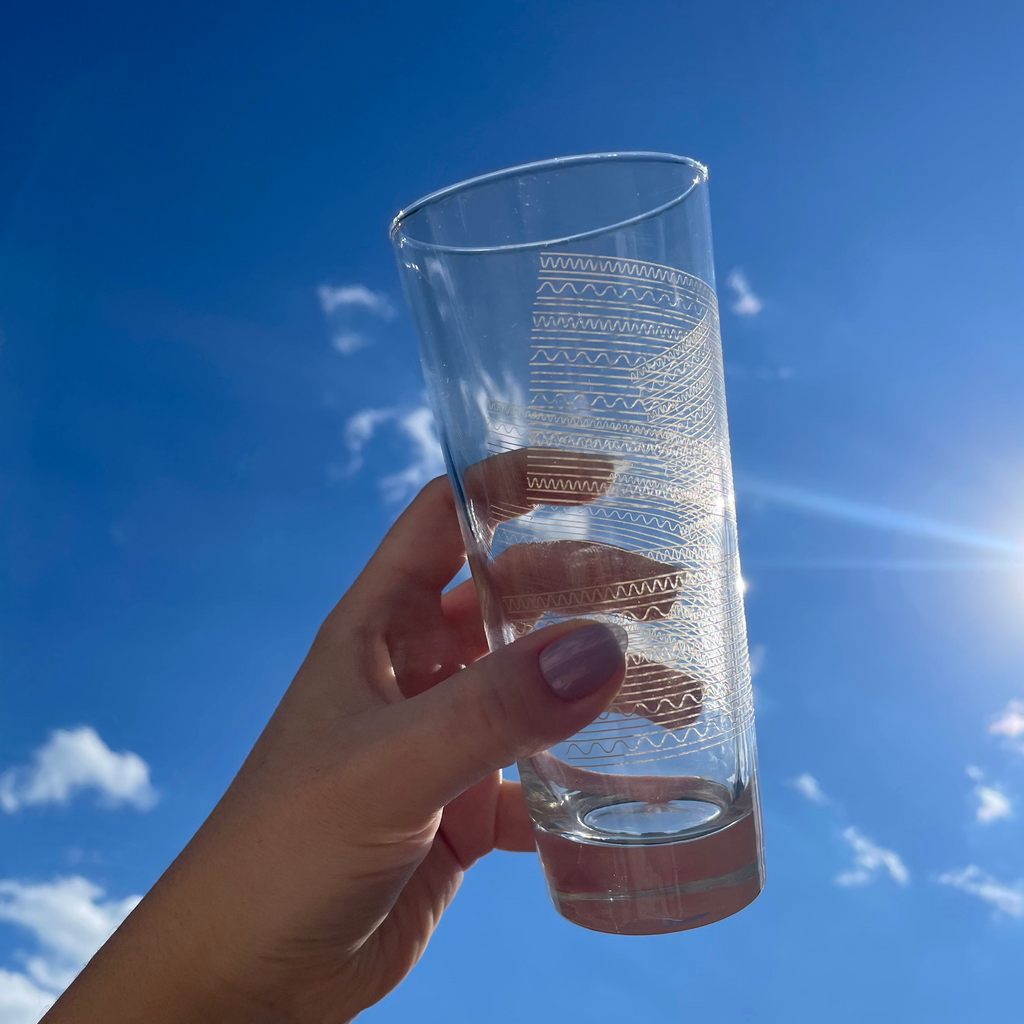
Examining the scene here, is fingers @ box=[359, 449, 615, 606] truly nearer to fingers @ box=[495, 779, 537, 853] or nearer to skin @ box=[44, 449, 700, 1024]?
skin @ box=[44, 449, 700, 1024]

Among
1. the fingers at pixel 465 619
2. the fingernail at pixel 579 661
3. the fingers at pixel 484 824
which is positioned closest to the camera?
the fingernail at pixel 579 661

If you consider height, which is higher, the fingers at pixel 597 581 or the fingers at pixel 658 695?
the fingers at pixel 597 581

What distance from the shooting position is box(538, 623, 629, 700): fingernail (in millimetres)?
852

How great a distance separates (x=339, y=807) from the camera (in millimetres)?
984

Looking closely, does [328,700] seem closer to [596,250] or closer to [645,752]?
[645,752]

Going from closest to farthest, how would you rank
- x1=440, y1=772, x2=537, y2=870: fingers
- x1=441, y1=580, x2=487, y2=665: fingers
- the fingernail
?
the fingernail → x1=441, y1=580, x2=487, y2=665: fingers → x1=440, y1=772, x2=537, y2=870: fingers

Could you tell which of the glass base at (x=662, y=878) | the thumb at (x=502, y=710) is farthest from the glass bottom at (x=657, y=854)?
the thumb at (x=502, y=710)

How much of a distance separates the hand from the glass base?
149 millimetres

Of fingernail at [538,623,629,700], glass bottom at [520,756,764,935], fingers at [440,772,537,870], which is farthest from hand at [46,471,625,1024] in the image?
fingers at [440,772,537,870]

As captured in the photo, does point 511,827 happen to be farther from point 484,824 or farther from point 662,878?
point 662,878

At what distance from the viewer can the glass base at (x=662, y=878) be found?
3.00 ft

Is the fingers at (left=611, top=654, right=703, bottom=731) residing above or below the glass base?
above

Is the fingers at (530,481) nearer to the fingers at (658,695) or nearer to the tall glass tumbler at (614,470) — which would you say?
the tall glass tumbler at (614,470)

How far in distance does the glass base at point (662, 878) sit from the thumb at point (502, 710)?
14 centimetres
